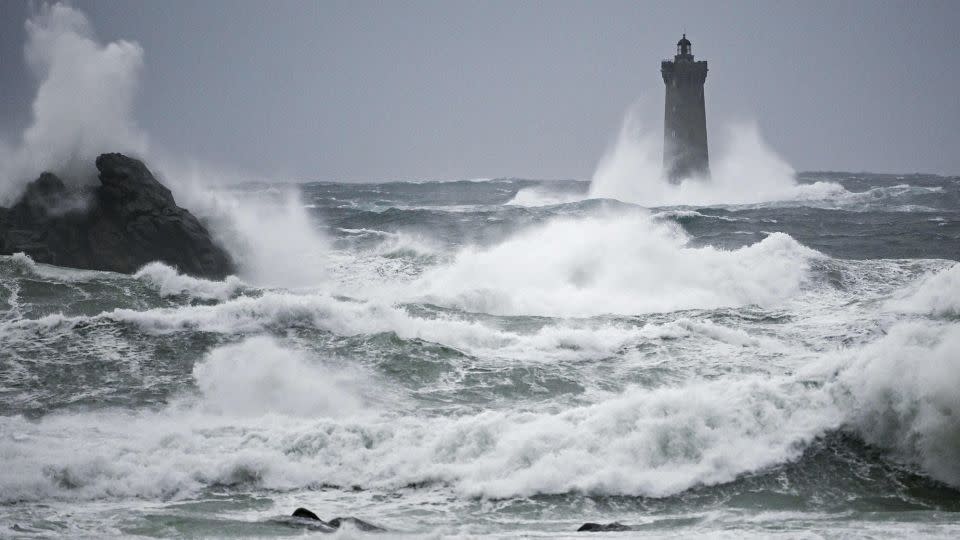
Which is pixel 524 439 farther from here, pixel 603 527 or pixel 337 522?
pixel 337 522

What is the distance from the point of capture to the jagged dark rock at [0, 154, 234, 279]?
18359 mm

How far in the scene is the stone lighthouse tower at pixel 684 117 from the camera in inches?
1473

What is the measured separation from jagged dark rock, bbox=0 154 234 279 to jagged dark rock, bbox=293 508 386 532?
36.9 ft

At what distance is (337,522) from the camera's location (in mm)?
7520

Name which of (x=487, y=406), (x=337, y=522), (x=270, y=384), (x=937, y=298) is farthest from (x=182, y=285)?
(x=937, y=298)

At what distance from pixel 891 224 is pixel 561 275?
41.6 feet

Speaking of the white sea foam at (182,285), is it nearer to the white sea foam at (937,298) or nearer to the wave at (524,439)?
the wave at (524,439)

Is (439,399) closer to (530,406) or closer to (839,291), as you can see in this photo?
(530,406)

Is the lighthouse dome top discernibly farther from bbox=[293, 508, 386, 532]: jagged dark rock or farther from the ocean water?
bbox=[293, 508, 386, 532]: jagged dark rock

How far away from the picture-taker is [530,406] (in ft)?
35.2

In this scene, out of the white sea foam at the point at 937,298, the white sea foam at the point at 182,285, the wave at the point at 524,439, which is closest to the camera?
the wave at the point at 524,439

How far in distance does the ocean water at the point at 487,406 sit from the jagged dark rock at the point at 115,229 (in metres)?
1.01

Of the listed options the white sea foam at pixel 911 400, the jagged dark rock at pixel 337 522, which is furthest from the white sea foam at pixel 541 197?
the jagged dark rock at pixel 337 522

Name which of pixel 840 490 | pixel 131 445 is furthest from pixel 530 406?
pixel 131 445
